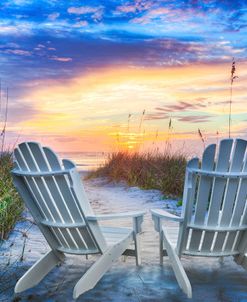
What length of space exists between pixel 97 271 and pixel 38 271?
0.56 m

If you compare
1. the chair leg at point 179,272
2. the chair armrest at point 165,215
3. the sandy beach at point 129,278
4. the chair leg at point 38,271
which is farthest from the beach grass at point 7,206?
the chair leg at point 179,272

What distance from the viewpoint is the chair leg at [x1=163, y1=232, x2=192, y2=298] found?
12.3 feet

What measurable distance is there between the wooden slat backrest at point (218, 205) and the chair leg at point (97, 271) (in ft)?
1.81

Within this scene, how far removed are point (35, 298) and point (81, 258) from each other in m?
1.28

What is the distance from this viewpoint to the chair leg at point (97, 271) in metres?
3.79

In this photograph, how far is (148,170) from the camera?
11250mm

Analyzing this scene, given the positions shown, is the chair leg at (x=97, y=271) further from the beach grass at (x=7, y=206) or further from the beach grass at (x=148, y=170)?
the beach grass at (x=148, y=170)

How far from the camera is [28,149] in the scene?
13.2ft

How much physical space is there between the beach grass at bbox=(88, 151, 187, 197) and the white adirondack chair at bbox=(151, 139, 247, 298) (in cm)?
522

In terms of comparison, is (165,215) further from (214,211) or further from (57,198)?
(57,198)

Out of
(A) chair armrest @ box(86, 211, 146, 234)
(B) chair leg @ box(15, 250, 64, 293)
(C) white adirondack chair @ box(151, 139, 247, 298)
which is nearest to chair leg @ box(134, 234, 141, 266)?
(A) chair armrest @ box(86, 211, 146, 234)

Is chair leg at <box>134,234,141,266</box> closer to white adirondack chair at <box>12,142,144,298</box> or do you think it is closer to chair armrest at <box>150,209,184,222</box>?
white adirondack chair at <box>12,142,144,298</box>

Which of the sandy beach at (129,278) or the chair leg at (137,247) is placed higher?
the chair leg at (137,247)

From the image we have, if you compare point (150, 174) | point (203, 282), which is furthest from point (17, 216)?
point (150, 174)
